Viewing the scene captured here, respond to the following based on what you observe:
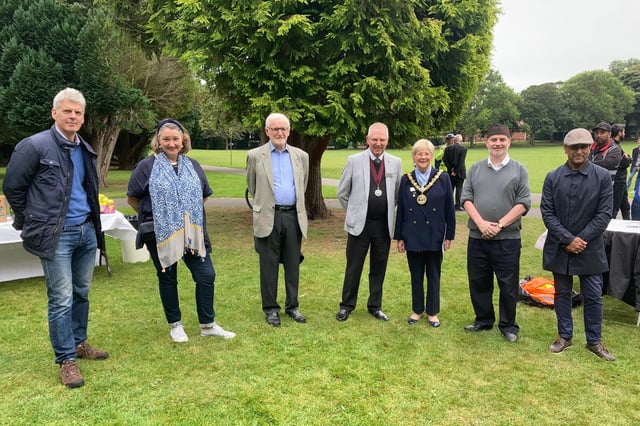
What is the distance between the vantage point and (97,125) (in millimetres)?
17828

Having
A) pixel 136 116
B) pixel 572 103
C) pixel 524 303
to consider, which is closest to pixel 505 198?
pixel 524 303

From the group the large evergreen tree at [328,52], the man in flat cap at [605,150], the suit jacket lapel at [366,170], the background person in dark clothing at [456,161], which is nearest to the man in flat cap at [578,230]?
the suit jacket lapel at [366,170]

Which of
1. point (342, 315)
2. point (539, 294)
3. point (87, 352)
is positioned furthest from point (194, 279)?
point (539, 294)

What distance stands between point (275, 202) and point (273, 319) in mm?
1212

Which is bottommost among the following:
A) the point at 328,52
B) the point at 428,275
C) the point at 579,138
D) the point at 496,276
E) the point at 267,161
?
the point at 428,275

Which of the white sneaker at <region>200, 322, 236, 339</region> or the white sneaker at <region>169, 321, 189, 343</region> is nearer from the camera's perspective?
the white sneaker at <region>169, 321, 189, 343</region>

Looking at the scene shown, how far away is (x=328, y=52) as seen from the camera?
8.20 meters

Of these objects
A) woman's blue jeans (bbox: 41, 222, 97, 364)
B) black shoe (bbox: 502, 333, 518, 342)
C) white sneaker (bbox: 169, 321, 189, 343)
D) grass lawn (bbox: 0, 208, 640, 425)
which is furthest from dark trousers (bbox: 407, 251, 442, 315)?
woman's blue jeans (bbox: 41, 222, 97, 364)

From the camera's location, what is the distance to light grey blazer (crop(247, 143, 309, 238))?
15.7 feet

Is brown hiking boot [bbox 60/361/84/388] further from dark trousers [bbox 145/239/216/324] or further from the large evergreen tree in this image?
the large evergreen tree

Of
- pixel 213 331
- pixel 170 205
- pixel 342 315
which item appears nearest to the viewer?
pixel 170 205

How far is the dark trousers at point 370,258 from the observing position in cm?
495

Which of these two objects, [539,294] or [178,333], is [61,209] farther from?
[539,294]

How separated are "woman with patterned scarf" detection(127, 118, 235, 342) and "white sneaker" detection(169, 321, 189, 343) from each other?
290 millimetres
